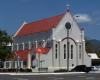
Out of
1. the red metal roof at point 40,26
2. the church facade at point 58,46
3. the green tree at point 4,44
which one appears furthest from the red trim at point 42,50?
the green tree at point 4,44

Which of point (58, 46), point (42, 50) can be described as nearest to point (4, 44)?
point (42, 50)

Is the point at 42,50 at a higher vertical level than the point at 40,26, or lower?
lower

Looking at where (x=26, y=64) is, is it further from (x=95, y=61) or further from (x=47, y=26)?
(x=95, y=61)

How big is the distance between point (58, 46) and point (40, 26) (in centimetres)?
1134

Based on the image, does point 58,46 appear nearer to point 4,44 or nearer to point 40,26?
point 40,26

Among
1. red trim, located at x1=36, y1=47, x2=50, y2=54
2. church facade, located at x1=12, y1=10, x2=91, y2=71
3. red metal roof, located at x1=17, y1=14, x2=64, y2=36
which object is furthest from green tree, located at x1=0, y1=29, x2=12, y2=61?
red metal roof, located at x1=17, y1=14, x2=64, y2=36

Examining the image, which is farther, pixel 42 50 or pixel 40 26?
pixel 40 26

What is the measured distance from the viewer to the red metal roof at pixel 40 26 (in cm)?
10319

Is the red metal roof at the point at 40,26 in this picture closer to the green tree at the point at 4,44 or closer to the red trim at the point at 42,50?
the red trim at the point at 42,50

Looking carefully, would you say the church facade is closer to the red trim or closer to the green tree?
the red trim

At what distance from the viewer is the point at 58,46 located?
100 meters

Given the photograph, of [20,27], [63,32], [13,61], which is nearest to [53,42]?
[63,32]

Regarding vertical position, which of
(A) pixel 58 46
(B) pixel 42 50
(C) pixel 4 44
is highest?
(C) pixel 4 44

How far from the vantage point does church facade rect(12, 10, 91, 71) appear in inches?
3868
